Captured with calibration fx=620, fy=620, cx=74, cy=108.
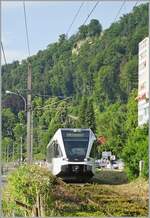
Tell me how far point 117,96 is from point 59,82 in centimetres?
2254

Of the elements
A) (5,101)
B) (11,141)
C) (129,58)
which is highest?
(129,58)

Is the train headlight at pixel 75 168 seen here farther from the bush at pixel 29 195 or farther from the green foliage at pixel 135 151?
the bush at pixel 29 195

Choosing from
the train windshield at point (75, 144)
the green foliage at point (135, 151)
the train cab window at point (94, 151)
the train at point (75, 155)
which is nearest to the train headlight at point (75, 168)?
the train at point (75, 155)

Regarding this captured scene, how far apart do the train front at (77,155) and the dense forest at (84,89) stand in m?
1.68

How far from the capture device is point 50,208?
10438mm

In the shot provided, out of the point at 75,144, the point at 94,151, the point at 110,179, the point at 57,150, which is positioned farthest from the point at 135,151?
the point at 110,179

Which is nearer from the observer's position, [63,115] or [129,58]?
[63,115]

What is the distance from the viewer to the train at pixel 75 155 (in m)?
18.2

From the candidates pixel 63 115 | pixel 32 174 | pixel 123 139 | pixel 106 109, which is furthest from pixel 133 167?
pixel 106 109

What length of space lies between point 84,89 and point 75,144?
1749cm

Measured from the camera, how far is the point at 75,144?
60.8 ft

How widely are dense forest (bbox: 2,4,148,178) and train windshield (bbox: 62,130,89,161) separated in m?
1.76

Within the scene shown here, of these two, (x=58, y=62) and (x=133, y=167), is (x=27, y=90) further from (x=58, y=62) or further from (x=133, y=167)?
(x=133, y=167)

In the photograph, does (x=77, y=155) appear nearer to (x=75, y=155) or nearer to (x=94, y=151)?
(x=75, y=155)
